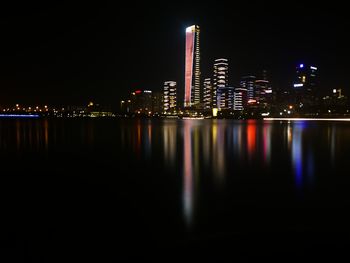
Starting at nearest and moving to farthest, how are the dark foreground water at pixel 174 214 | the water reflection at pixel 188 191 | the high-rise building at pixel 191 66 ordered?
the dark foreground water at pixel 174 214
the water reflection at pixel 188 191
the high-rise building at pixel 191 66

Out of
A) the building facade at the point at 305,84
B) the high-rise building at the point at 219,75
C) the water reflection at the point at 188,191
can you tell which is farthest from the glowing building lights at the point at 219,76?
the water reflection at the point at 188,191

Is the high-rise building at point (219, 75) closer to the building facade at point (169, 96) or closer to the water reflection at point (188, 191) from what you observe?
the building facade at point (169, 96)

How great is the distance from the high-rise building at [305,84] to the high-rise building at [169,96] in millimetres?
65546

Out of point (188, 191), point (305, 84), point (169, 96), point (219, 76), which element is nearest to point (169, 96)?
point (169, 96)

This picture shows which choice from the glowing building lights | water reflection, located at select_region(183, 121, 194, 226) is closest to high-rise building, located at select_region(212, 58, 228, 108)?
the glowing building lights

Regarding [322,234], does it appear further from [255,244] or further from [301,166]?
[301,166]

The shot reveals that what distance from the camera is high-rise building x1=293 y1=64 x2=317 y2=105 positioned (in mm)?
154375

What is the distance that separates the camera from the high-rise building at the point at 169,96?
18375cm

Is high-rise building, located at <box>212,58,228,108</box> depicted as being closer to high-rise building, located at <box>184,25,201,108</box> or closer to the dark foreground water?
high-rise building, located at <box>184,25,201,108</box>

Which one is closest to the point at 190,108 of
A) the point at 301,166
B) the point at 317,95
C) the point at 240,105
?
the point at 240,105

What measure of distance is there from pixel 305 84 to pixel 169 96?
7455cm

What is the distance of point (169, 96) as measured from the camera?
18925 cm

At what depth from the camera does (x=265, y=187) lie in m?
7.90

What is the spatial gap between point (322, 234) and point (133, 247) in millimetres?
2782
